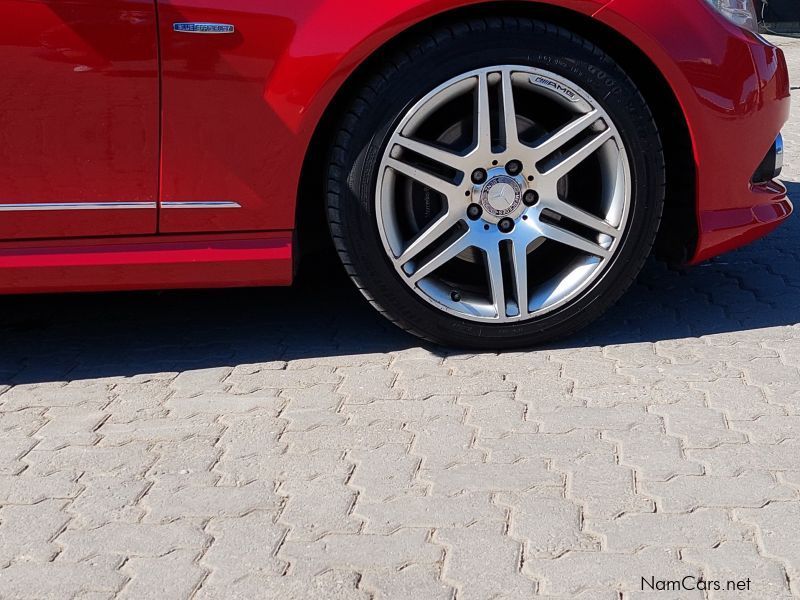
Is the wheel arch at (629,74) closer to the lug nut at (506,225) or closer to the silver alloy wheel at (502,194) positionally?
the silver alloy wheel at (502,194)

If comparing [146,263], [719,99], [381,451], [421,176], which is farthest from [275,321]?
[719,99]

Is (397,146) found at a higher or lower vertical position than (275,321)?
higher

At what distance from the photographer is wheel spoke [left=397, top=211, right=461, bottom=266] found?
3.77 m

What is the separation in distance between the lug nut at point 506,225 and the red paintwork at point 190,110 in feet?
2.02

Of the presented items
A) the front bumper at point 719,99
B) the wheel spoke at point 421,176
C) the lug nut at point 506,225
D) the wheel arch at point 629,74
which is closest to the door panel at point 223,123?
the wheel arch at point 629,74

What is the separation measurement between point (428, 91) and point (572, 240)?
652mm

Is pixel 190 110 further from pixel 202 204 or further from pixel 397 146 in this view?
pixel 397 146

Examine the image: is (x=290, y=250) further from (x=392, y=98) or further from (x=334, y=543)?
(x=334, y=543)

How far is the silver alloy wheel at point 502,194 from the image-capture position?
3.71 metres

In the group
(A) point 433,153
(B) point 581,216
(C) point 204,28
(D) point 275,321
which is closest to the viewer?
(C) point 204,28

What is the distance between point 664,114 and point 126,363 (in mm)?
1891

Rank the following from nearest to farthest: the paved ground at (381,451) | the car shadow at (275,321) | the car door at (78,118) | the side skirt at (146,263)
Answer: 1. the paved ground at (381,451)
2. the car door at (78,118)
3. the side skirt at (146,263)
4. the car shadow at (275,321)

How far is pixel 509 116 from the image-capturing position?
3.70m

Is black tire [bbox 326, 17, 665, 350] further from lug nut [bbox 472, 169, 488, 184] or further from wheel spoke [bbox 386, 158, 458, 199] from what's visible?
lug nut [bbox 472, 169, 488, 184]
